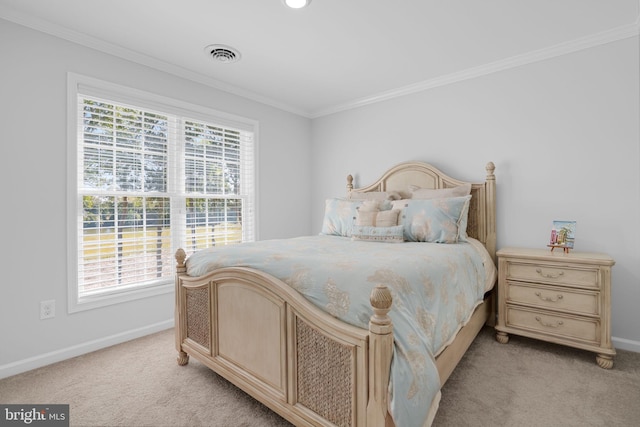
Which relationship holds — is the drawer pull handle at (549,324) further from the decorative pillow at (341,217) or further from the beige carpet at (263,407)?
the decorative pillow at (341,217)

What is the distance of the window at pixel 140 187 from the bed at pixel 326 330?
83 cm

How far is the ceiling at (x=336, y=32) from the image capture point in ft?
6.68

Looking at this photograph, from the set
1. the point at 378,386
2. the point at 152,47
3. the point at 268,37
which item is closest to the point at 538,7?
the point at 268,37

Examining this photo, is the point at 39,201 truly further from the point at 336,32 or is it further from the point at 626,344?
the point at 626,344

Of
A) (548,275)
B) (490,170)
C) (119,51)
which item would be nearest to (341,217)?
(490,170)

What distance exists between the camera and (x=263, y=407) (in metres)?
1.71

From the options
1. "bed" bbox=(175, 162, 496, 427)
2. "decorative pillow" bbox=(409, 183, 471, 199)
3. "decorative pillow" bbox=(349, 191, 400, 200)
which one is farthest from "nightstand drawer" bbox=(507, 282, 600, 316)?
"decorative pillow" bbox=(349, 191, 400, 200)

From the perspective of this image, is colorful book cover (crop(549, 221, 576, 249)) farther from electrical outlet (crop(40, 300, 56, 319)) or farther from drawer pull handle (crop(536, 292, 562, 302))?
electrical outlet (crop(40, 300, 56, 319))

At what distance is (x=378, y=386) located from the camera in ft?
3.70

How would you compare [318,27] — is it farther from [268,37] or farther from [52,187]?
[52,187]

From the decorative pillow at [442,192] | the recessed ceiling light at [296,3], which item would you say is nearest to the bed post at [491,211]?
the decorative pillow at [442,192]

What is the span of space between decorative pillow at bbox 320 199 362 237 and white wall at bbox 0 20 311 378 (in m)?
1.86

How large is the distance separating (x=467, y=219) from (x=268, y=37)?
7.75 feet

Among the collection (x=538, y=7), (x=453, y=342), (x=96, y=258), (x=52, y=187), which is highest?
(x=538, y=7)
